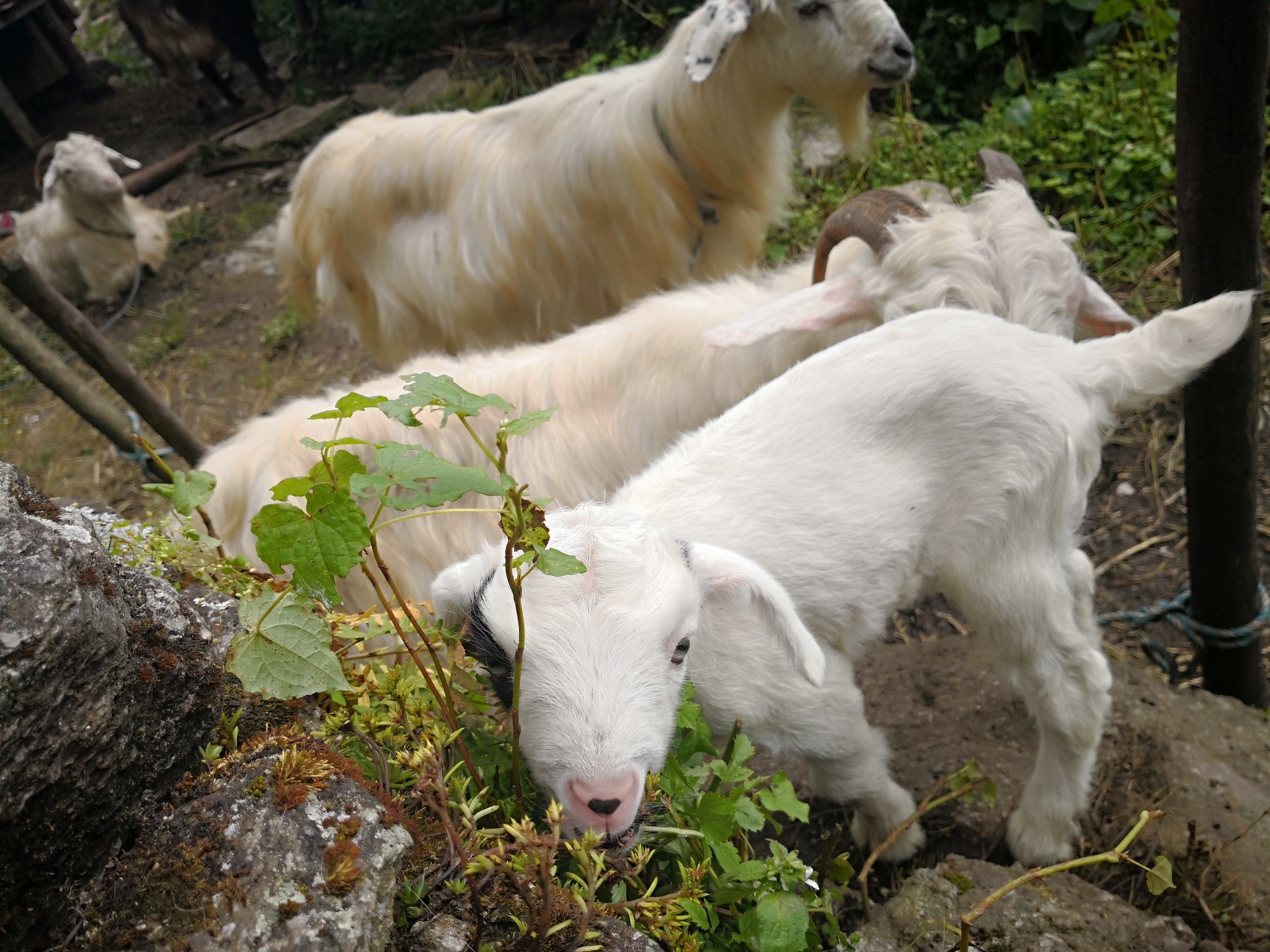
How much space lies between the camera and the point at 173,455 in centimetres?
409

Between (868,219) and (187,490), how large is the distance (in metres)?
2.27

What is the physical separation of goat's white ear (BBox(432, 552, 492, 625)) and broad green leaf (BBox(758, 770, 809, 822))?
658 millimetres

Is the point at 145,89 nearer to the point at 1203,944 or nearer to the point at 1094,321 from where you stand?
the point at 1094,321

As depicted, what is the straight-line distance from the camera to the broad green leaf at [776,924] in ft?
4.09

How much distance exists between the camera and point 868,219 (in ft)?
9.55

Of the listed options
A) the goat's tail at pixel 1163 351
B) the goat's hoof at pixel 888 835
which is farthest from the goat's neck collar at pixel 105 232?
the goat's tail at pixel 1163 351

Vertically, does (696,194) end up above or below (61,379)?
below

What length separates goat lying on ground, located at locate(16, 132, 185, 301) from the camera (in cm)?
775

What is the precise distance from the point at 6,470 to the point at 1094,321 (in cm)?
300

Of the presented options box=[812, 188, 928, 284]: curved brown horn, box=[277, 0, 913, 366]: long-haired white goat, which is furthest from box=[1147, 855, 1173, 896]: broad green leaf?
box=[277, 0, 913, 366]: long-haired white goat

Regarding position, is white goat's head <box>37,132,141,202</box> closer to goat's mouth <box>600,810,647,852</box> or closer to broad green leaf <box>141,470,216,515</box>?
broad green leaf <box>141,470,216,515</box>

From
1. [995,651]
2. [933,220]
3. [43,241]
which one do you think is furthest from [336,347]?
[995,651]

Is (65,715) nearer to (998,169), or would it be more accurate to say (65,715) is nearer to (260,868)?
(260,868)

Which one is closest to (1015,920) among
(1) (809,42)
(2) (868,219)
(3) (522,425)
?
(3) (522,425)
